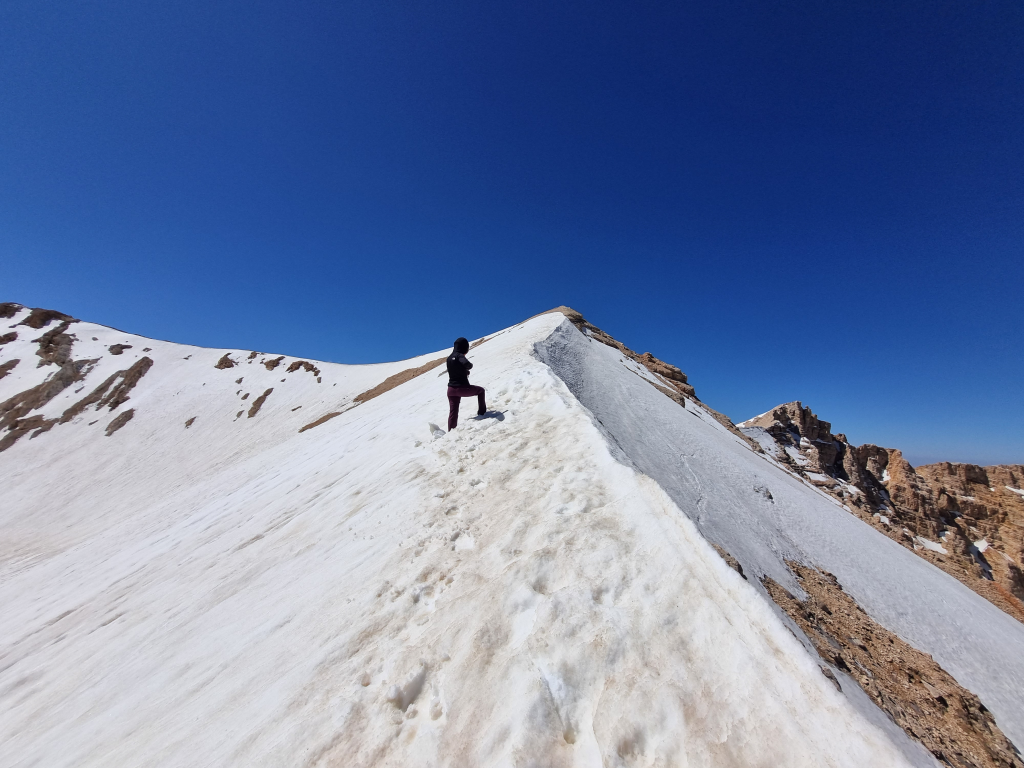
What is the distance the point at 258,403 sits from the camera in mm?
39812

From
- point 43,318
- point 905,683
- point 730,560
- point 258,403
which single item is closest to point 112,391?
point 258,403

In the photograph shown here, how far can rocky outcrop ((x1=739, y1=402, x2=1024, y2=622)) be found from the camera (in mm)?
27531

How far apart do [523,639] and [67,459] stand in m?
53.1

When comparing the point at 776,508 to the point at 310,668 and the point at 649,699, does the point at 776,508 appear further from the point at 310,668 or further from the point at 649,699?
the point at 310,668

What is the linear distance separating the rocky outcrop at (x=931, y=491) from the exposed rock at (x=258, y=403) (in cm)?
4343

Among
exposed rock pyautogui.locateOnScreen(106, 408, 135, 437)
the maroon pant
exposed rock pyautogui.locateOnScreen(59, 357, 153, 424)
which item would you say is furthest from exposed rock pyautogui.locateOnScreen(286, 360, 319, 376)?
the maroon pant

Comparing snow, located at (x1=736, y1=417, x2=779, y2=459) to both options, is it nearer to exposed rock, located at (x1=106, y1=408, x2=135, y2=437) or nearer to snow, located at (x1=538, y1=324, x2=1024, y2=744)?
snow, located at (x1=538, y1=324, x2=1024, y2=744)

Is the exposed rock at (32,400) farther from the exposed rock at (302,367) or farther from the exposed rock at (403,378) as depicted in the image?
Result: the exposed rock at (403,378)

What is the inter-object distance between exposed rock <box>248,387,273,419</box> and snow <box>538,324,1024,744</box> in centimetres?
3843

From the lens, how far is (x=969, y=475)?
3228cm

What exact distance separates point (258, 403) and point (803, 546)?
150 ft

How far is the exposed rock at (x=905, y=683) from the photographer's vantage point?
3.43 m

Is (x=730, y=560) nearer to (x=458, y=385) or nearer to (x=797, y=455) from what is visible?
(x=458, y=385)

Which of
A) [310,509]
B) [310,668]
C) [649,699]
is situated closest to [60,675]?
[310,509]
